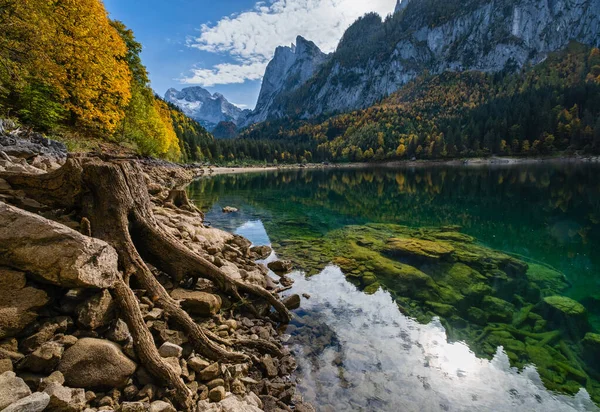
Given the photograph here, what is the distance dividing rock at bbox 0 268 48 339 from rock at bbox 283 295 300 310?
678cm

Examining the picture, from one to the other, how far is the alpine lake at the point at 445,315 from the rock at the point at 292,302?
0.24 metres

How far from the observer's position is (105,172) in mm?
6371

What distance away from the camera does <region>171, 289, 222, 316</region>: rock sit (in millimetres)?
7142

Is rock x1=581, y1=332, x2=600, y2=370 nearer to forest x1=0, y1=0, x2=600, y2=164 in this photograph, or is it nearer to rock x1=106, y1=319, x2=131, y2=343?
rock x1=106, y1=319, x2=131, y2=343

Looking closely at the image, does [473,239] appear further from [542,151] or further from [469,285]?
[542,151]

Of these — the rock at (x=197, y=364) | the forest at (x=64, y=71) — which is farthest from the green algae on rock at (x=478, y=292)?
the forest at (x=64, y=71)

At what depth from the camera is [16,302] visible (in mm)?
4262

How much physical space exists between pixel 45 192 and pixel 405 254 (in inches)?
595

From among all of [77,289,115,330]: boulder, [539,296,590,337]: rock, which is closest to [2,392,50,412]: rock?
[77,289,115,330]: boulder

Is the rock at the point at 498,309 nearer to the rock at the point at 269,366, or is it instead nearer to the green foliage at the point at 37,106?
the rock at the point at 269,366

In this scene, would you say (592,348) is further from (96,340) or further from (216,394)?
(96,340)

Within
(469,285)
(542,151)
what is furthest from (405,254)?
(542,151)

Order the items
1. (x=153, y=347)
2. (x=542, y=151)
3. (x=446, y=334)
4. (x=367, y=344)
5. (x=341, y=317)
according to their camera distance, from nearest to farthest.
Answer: (x=153, y=347)
(x=367, y=344)
(x=446, y=334)
(x=341, y=317)
(x=542, y=151)

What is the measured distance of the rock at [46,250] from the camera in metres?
4.45
